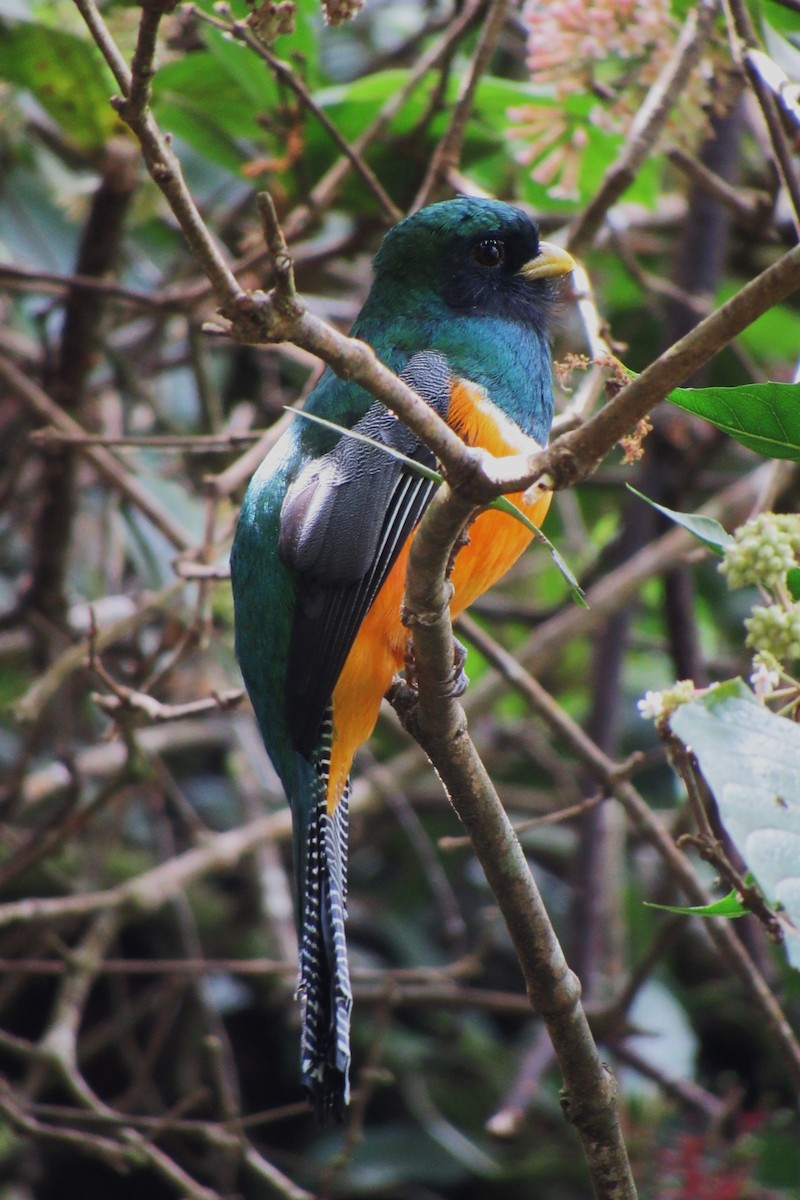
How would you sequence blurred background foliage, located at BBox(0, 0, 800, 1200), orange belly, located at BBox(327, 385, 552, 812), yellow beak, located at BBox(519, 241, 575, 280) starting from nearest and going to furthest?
orange belly, located at BBox(327, 385, 552, 812), yellow beak, located at BBox(519, 241, 575, 280), blurred background foliage, located at BBox(0, 0, 800, 1200)

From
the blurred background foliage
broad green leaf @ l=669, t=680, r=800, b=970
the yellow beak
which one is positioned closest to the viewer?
broad green leaf @ l=669, t=680, r=800, b=970

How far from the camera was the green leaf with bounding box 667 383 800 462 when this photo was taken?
4.96ft

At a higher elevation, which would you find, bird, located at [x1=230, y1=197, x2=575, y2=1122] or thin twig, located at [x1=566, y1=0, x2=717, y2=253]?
thin twig, located at [x1=566, y1=0, x2=717, y2=253]

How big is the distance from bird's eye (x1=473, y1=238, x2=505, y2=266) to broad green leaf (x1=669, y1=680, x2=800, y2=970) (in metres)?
1.85

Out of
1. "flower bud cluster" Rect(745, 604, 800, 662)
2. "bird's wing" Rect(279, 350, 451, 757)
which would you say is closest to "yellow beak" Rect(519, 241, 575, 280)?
"bird's wing" Rect(279, 350, 451, 757)

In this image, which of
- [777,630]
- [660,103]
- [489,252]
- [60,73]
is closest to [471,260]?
[489,252]

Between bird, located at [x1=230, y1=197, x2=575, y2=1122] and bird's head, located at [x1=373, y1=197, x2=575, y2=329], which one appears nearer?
bird, located at [x1=230, y1=197, x2=575, y2=1122]

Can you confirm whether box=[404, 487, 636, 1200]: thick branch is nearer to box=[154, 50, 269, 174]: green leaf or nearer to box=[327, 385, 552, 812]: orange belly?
box=[327, 385, 552, 812]: orange belly

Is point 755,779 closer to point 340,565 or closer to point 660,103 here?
point 340,565

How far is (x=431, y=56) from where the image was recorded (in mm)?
3088

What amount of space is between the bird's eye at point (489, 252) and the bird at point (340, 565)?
138 millimetres

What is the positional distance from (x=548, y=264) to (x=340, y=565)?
3.07 ft

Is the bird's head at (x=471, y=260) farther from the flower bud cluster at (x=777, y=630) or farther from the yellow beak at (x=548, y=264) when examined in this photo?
the flower bud cluster at (x=777, y=630)

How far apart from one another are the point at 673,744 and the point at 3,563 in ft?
10.5
